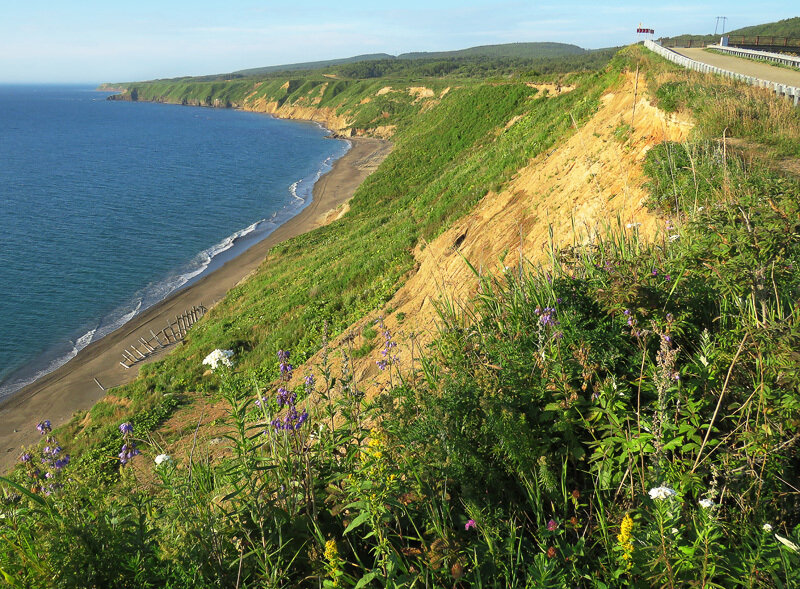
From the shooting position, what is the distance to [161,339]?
25.2 meters

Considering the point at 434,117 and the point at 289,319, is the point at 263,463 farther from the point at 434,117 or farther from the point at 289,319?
the point at 434,117

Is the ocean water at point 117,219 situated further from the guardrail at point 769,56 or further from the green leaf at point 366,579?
the guardrail at point 769,56

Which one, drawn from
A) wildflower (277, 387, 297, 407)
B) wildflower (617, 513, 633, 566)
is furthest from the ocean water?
wildflower (617, 513, 633, 566)

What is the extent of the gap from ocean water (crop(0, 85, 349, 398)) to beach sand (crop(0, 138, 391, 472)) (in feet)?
4.09

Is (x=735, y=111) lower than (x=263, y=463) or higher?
higher

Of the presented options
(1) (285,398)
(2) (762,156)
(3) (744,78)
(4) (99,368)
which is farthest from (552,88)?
(1) (285,398)

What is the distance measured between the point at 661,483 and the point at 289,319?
16.5 m

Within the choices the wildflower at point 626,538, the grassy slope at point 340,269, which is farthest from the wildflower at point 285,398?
the grassy slope at point 340,269

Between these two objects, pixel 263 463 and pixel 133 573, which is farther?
pixel 263 463

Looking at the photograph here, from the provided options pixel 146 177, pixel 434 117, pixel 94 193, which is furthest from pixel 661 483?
pixel 146 177

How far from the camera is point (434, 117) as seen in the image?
185 ft

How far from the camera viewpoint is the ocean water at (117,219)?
94.5 feet

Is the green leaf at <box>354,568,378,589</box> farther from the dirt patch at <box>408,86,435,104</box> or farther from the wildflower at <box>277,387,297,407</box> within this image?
the dirt patch at <box>408,86,435,104</box>

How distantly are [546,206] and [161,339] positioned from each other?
64.5ft
